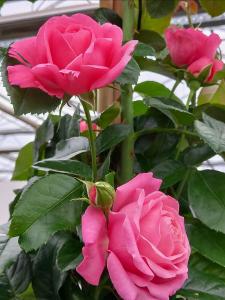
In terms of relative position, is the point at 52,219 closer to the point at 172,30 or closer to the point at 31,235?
the point at 31,235

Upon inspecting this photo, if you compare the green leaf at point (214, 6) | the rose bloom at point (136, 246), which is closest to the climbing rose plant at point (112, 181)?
the rose bloom at point (136, 246)

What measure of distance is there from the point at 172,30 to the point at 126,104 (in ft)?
0.38

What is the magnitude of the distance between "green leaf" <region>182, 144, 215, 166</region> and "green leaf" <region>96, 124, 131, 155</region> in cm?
8

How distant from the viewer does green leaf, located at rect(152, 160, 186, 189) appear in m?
0.60

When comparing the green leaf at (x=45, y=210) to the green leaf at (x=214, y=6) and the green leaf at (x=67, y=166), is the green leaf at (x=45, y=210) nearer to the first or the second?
the green leaf at (x=67, y=166)

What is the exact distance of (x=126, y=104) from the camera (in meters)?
0.68

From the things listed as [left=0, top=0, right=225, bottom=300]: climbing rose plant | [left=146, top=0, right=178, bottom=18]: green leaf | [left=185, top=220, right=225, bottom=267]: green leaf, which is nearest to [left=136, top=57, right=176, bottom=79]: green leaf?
[left=0, top=0, right=225, bottom=300]: climbing rose plant

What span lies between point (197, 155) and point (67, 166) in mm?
168

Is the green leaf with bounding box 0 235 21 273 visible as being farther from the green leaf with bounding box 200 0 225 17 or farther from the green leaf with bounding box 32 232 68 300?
the green leaf with bounding box 200 0 225 17

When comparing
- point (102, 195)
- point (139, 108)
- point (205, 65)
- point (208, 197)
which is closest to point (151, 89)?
point (139, 108)

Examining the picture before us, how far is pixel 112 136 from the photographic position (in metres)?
0.61

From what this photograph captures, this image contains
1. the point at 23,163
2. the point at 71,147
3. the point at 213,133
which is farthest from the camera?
the point at 23,163

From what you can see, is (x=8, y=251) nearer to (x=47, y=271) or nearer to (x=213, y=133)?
(x=47, y=271)

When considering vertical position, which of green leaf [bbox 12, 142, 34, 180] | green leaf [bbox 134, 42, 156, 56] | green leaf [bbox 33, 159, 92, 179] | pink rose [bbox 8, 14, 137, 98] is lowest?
green leaf [bbox 12, 142, 34, 180]
